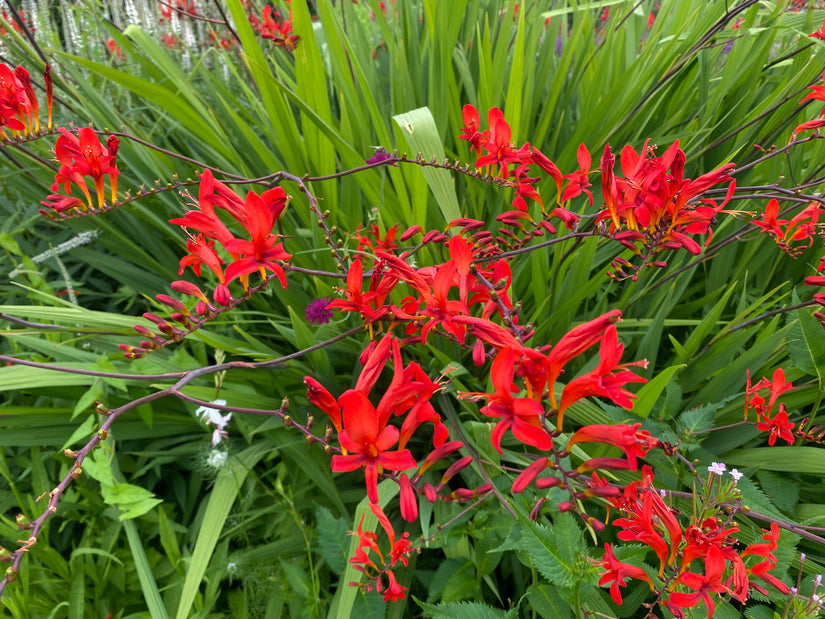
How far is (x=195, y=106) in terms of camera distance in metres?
1.52

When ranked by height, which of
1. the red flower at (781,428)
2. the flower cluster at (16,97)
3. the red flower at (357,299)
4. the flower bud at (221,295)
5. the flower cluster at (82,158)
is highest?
the flower cluster at (16,97)

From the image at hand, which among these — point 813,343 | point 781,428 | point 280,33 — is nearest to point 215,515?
point 781,428

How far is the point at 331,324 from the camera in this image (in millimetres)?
1165

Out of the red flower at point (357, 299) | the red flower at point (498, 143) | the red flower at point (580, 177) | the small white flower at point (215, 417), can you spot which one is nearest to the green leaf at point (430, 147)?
the red flower at point (498, 143)

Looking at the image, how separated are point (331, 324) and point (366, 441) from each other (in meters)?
0.57

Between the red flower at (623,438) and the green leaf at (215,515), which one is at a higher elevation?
the red flower at (623,438)

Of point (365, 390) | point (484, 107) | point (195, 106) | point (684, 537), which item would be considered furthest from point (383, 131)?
point (684, 537)

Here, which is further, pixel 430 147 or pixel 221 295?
pixel 430 147

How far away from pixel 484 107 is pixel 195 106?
853 millimetres

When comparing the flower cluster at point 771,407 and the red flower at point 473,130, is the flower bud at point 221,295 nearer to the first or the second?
the red flower at point 473,130

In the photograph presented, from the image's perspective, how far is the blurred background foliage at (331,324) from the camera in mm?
1053

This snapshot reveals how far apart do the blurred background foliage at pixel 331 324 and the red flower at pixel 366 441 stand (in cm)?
32

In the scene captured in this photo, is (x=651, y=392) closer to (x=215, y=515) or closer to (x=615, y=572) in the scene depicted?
(x=615, y=572)

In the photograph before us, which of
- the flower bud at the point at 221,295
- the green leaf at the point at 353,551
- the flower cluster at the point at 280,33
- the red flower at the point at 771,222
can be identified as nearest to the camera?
the flower bud at the point at 221,295
